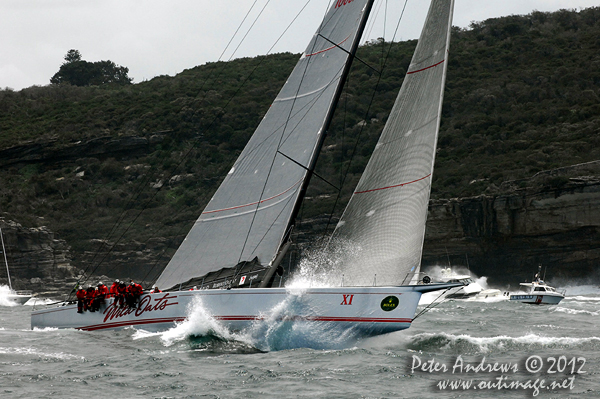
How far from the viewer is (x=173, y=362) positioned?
10422 mm

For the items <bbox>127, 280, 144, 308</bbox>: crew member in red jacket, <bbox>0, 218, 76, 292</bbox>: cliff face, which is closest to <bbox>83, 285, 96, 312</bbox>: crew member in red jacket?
<bbox>127, 280, 144, 308</bbox>: crew member in red jacket

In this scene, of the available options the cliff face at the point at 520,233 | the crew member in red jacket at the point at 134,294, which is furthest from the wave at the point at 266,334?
the cliff face at the point at 520,233

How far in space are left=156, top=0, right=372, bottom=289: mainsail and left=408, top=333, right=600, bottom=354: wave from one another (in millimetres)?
3168

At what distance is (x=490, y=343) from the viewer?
40.5 feet

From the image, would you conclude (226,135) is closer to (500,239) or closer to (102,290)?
(500,239)

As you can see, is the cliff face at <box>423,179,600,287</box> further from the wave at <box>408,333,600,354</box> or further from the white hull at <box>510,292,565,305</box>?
the wave at <box>408,333,600,354</box>

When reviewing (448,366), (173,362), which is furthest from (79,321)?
(448,366)

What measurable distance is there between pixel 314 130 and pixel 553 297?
18.6m

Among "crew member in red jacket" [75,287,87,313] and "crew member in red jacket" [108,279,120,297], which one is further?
"crew member in red jacket" [75,287,87,313]

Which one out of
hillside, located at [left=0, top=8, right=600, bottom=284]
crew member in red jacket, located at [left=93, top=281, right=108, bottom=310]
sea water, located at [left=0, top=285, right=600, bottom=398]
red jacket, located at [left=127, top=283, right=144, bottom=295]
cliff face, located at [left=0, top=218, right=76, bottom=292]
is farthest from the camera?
hillside, located at [left=0, top=8, right=600, bottom=284]

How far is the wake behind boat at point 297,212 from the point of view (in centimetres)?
1138

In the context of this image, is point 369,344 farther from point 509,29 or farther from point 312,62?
point 509,29

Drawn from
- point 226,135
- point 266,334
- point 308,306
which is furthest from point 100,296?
point 226,135

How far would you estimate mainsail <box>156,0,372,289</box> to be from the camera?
13484mm
